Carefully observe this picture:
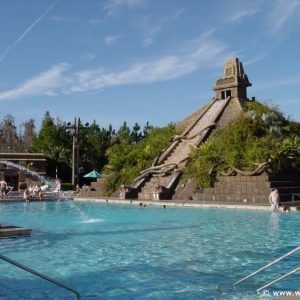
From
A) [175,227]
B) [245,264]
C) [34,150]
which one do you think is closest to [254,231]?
[175,227]

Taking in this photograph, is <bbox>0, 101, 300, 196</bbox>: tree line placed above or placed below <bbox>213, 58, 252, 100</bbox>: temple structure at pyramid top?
below

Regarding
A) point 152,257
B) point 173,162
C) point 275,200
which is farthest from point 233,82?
point 152,257

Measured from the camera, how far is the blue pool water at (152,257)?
7.20 metres

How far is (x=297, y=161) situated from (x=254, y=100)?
10591 mm

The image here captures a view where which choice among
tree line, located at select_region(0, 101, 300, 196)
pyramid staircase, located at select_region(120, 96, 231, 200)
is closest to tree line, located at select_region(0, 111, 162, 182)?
tree line, located at select_region(0, 101, 300, 196)

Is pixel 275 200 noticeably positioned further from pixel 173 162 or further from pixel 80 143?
pixel 80 143

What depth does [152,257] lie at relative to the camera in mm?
9688

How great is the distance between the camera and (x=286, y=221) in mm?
16141

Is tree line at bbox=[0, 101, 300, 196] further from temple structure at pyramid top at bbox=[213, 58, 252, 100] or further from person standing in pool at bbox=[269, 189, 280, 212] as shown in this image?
person standing in pool at bbox=[269, 189, 280, 212]

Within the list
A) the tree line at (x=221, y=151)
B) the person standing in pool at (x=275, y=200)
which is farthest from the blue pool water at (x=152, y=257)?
the tree line at (x=221, y=151)

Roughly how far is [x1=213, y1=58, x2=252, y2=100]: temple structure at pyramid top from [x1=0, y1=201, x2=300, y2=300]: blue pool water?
2056cm

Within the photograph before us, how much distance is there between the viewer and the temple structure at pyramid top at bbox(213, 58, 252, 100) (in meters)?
36.2

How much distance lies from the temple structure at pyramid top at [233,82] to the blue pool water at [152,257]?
809 inches

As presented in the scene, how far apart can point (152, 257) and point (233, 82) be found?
28.4 m
